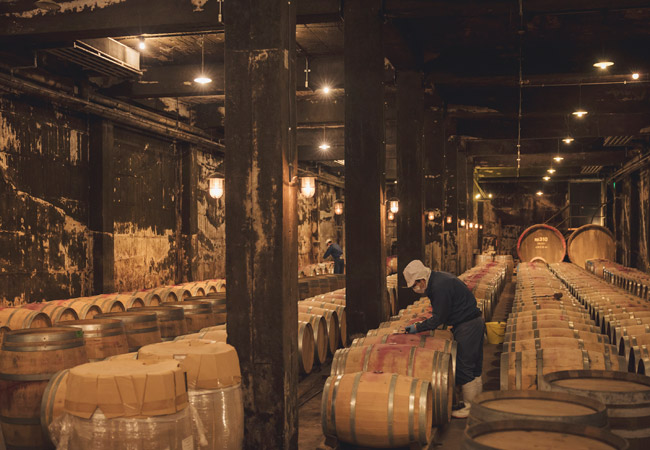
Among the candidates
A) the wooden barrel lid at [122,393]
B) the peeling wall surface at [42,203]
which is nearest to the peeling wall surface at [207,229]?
the peeling wall surface at [42,203]

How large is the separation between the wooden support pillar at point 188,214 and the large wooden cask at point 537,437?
13.0 metres

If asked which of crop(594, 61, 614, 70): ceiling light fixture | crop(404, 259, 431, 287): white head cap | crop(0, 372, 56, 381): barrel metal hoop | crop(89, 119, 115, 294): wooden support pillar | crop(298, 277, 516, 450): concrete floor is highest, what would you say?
crop(594, 61, 614, 70): ceiling light fixture

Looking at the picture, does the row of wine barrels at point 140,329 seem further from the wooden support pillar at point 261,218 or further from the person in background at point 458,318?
the person in background at point 458,318

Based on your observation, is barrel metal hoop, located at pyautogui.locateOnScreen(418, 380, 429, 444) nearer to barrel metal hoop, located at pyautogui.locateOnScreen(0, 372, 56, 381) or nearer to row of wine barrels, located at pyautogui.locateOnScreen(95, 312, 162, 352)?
barrel metal hoop, located at pyautogui.locateOnScreen(0, 372, 56, 381)

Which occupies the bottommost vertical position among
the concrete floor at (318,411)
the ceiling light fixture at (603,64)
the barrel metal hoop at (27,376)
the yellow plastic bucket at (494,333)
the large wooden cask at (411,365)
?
the concrete floor at (318,411)

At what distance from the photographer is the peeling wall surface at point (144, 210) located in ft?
41.2

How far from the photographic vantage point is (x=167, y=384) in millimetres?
3145

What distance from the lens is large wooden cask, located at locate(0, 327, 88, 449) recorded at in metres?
4.18

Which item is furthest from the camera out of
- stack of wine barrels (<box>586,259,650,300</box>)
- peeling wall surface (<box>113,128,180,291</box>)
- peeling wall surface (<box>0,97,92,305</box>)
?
peeling wall surface (<box>113,128,180,291</box>)

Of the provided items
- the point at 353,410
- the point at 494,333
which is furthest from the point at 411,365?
the point at 494,333

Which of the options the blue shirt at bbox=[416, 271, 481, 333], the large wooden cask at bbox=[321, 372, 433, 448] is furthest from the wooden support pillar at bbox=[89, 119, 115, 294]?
the large wooden cask at bbox=[321, 372, 433, 448]

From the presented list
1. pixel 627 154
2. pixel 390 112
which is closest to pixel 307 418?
pixel 390 112

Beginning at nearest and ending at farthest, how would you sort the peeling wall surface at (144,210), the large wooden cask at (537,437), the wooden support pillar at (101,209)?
the large wooden cask at (537,437)
the wooden support pillar at (101,209)
the peeling wall surface at (144,210)

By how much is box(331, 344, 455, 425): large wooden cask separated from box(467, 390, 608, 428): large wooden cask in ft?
5.39
